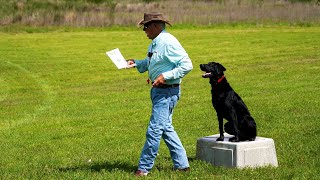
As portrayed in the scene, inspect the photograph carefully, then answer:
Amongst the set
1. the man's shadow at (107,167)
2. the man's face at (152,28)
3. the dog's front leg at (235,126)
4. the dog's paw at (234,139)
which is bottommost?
the man's shadow at (107,167)

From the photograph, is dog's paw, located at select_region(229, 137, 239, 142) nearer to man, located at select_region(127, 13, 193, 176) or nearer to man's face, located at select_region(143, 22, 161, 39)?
man, located at select_region(127, 13, 193, 176)

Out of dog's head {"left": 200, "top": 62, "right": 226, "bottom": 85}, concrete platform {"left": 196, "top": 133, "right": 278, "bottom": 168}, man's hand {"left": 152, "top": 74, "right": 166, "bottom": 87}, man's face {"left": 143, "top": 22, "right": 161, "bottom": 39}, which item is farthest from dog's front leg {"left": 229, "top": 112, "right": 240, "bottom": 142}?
man's face {"left": 143, "top": 22, "right": 161, "bottom": 39}

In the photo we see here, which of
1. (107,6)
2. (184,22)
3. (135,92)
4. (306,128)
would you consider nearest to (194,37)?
(184,22)

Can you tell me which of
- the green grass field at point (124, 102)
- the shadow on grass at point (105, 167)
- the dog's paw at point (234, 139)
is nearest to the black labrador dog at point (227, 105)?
the dog's paw at point (234, 139)

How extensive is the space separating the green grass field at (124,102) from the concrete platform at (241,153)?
6.2 inches

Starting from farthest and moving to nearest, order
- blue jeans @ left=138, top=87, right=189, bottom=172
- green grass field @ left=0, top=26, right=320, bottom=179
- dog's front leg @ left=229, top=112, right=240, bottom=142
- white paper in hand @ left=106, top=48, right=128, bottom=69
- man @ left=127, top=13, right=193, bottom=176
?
green grass field @ left=0, top=26, right=320, bottom=179 < dog's front leg @ left=229, top=112, right=240, bottom=142 < white paper in hand @ left=106, top=48, right=128, bottom=69 < blue jeans @ left=138, top=87, right=189, bottom=172 < man @ left=127, top=13, right=193, bottom=176

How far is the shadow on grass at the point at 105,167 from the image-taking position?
997 centimetres

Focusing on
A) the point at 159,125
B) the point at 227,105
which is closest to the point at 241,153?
the point at 227,105

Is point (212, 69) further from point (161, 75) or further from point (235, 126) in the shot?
point (161, 75)

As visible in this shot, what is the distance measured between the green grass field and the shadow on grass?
16mm

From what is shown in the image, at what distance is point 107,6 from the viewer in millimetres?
48594

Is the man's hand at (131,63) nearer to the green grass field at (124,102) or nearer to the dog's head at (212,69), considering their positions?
the dog's head at (212,69)

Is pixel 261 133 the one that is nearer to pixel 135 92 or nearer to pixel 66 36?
pixel 135 92

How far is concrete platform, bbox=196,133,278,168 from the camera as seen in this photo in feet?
31.6
